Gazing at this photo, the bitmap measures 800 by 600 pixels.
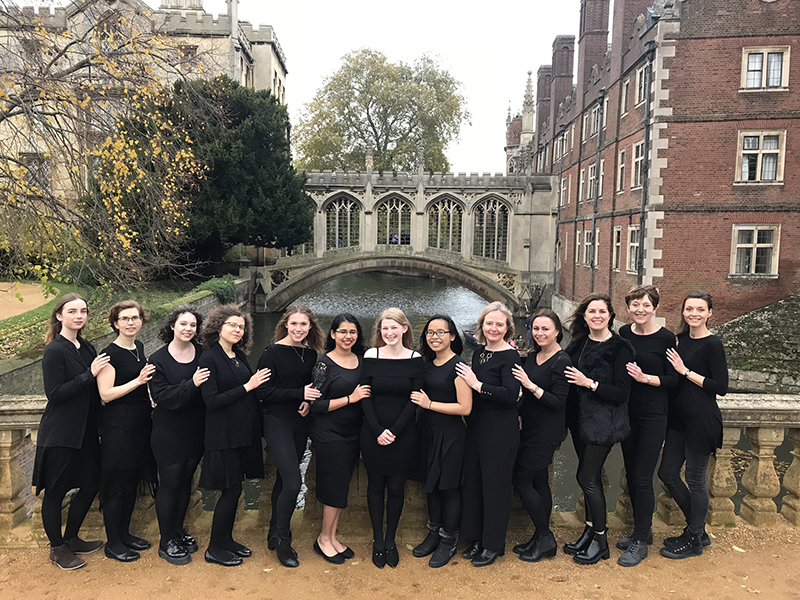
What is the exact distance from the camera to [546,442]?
9.95 feet

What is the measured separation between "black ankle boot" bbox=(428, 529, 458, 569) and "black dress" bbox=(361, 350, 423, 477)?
1.38 ft

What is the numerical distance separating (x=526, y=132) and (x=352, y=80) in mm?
13624

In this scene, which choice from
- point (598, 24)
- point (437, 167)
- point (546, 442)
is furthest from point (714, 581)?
point (437, 167)

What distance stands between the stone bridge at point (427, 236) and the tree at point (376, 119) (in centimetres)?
739

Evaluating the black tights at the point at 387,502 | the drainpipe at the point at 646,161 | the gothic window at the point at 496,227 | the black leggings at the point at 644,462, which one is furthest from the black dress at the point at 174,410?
the gothic window at the point at 496,227

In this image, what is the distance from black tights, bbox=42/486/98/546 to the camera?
2906mm

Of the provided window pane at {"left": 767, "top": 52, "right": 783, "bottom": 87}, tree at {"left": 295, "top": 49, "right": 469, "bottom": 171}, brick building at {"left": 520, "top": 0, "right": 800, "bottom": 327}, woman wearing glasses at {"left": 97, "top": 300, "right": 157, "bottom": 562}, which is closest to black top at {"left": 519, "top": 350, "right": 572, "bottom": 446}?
woman wearing glasses at {"left": 97, "top": 300, "right": 157, "bottom": 562}

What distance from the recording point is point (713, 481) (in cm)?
332

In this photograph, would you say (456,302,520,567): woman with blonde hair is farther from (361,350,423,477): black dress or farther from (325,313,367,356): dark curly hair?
(325,313,367,356): dark curly hair

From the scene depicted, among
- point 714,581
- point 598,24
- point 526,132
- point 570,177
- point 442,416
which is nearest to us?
point 714,581

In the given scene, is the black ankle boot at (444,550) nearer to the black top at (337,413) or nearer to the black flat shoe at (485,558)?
the black flat shoe at (485,558)

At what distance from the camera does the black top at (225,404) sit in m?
2.93

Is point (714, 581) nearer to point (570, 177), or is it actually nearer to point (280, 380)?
point (280, 380)

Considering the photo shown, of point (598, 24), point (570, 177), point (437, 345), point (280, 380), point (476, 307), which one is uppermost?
point (598, 24)
